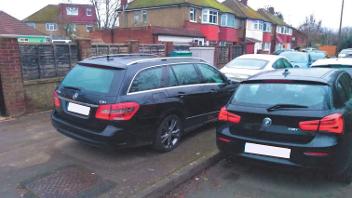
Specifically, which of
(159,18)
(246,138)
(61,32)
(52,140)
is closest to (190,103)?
(246,138)

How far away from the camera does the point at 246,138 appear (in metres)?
4.19

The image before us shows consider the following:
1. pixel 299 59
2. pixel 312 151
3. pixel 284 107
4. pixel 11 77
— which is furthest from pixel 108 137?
pixel 299 59

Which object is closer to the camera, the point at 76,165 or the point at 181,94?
the point at 76,165

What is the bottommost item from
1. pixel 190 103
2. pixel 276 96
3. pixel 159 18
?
pixel 190 103

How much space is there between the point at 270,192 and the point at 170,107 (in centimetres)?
202

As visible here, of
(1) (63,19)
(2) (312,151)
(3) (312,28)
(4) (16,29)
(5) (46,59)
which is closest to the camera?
(2) (312,151)

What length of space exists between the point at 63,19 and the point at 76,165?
62.2 m

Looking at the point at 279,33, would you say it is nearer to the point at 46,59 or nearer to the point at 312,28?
the point at 312,28

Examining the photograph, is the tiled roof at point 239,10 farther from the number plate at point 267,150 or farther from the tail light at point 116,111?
the number plate at point 267,150

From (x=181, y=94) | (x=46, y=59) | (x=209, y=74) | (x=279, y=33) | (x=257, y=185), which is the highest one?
(x=279, y=33)

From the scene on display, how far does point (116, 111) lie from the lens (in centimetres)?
439

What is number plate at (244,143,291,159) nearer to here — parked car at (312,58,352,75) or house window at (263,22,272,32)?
parked car at (312,58,352,75)

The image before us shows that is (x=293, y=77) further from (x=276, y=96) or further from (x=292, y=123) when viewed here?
(x=292, y=123)

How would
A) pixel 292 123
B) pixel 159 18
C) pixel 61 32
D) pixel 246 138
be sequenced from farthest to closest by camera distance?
1. pixel 61 32
2. pixel 159 18
3. pixel 246 138
4. pixel 292 123
